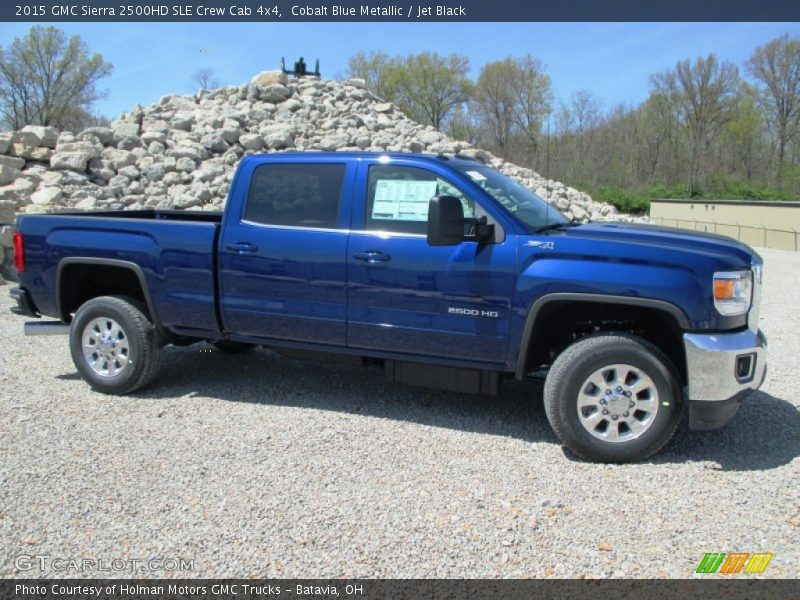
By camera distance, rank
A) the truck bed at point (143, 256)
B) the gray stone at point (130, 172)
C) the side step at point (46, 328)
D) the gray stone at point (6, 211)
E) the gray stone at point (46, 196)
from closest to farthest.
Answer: the truck bed at point (143, 256)
the side step at point (46, 328)
the gray stone at point (6, 211)
the gray stone at point (46, 196)
the gray stone at point (130, 172)

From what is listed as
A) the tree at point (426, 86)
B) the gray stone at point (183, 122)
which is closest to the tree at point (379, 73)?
the tree at point (426, 86)

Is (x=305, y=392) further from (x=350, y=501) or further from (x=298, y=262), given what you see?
(x=350, y=501)

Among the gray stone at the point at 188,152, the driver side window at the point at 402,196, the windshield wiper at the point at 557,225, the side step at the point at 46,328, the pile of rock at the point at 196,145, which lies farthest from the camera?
the gray stone at the point at 188,152

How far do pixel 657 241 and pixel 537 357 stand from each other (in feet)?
3.81

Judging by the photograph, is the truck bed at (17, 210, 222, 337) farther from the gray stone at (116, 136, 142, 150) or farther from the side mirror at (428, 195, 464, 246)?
the gray stone at (116, 136, 142, 150)

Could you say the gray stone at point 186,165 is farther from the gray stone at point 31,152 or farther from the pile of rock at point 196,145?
the gray stone at point 31,152

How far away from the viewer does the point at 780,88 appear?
43781 mm

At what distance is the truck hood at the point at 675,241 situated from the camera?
14.3 feet

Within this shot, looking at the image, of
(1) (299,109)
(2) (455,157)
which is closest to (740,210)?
(1) (299,109)

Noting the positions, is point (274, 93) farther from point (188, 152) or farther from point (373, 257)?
point (373, 257)

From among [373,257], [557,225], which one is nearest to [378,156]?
[373,257]

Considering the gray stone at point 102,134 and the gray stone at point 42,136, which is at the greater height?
the gray stone at point 102,134

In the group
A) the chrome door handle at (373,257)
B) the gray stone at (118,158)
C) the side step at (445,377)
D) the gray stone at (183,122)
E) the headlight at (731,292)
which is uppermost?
the gray stone at (183,122)

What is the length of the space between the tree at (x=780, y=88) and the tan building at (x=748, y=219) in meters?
16.0
